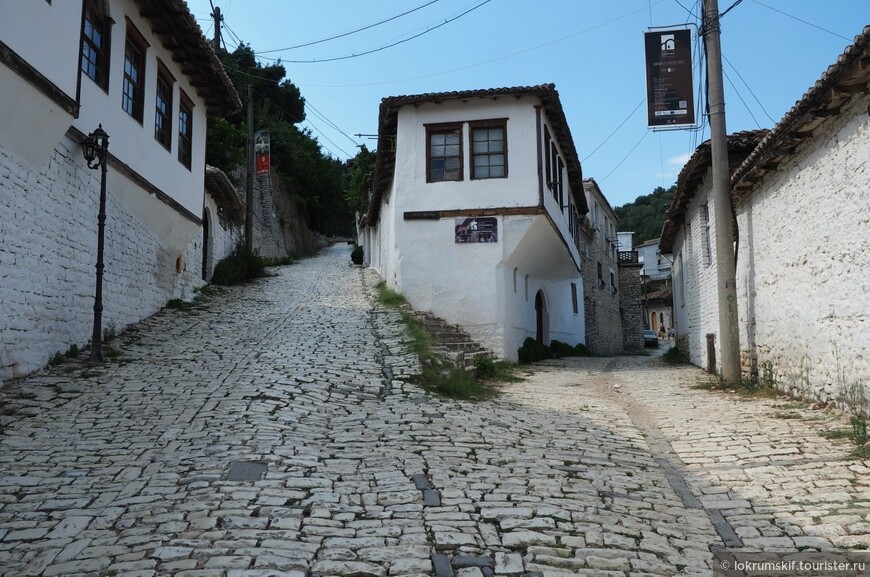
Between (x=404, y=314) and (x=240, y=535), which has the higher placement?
(x=404, y=314)

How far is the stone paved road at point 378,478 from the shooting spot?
4.28 meters

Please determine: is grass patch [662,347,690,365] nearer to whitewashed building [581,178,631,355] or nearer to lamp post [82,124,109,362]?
whitewashed building [581,178,631,355]

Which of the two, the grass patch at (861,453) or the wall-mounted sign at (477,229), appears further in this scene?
the wall-mounted sign at (477,229)

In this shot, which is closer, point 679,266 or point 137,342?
point 137,342

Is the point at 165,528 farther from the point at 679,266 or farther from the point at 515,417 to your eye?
the point at 679,266

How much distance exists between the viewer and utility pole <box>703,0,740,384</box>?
11047mm

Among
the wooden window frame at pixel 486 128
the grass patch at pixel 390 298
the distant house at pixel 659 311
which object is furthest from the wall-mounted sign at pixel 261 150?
the distant house at pixel 659 311

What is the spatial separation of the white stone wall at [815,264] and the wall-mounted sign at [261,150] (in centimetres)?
2360

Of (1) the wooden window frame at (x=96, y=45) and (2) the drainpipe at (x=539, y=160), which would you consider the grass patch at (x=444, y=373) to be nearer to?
(2) the drainpipe at (x=539, y=160)

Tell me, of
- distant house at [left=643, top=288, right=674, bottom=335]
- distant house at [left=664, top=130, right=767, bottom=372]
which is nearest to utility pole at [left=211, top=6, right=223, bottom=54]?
distant house at [left=664, top=130, right=767, bottom=372]

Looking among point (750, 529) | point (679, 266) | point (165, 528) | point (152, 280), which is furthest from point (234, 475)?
point (679, 266)

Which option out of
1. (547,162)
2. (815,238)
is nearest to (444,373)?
(815,238)

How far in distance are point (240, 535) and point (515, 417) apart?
505cm

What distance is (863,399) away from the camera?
285 inches
